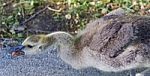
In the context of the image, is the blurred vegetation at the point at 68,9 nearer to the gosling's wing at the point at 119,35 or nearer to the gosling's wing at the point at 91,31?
the gosling's wing at the point at 91,31

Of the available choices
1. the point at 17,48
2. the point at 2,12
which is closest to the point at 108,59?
the point at 17,48

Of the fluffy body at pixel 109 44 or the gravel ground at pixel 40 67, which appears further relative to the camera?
the gravel ground at pixel 40 67

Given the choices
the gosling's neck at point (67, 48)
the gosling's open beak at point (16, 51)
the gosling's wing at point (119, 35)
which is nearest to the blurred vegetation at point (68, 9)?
the gosling's open beak at point (16, 51)

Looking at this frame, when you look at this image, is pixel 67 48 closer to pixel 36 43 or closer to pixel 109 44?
pixel 36 43

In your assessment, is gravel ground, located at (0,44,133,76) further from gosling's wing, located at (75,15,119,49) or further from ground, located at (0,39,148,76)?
gosling's wing, located at (75,15,119,49)

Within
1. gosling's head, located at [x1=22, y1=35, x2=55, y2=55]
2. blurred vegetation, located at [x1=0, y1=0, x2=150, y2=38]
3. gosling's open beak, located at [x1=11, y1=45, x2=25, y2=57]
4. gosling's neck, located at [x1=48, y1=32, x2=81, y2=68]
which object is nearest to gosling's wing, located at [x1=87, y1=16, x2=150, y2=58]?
gosling's neck, located at [x1=48, y1=32, x2=81, y2=68]
